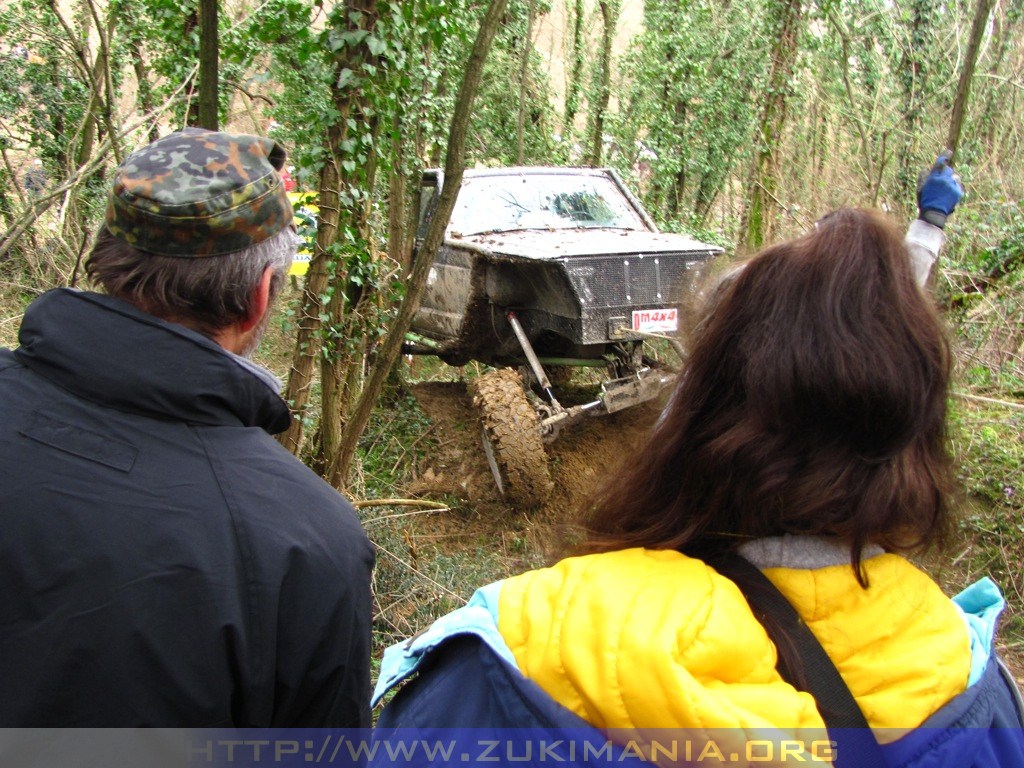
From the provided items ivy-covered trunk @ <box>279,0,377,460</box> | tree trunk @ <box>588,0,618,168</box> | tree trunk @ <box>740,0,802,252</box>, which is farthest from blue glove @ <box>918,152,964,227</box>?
tree trunk @ <box>588,0,618,168</box>

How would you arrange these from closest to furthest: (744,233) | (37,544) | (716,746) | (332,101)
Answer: (716,746)
(37,544)
(332,101)
(744,233)

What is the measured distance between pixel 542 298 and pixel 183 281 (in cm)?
559

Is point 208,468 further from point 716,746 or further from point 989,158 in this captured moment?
point 989,158

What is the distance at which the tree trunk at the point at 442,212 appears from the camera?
3.35 meters

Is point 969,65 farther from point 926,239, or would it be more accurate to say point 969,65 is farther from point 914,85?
point 926,239

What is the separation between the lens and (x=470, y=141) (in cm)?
1390

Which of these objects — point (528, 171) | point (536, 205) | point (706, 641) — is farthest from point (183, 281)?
point (528, 171)

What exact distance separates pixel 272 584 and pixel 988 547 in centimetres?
499

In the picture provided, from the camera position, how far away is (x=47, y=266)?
6406 mm

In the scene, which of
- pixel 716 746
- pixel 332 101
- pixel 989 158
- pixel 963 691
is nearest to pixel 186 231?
pixel 716 746

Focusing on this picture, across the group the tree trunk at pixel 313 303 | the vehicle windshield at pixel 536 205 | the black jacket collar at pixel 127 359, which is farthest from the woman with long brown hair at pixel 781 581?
the vehicle windshield at pixel 536 205

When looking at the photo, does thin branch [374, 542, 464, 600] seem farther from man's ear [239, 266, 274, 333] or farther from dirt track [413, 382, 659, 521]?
man's ear [239, 266, 274, 333]

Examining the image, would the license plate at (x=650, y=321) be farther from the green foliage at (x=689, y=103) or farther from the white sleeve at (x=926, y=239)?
the green foliage at (x=689, y=103)

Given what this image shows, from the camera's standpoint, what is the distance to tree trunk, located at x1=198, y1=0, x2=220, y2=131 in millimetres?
3297
